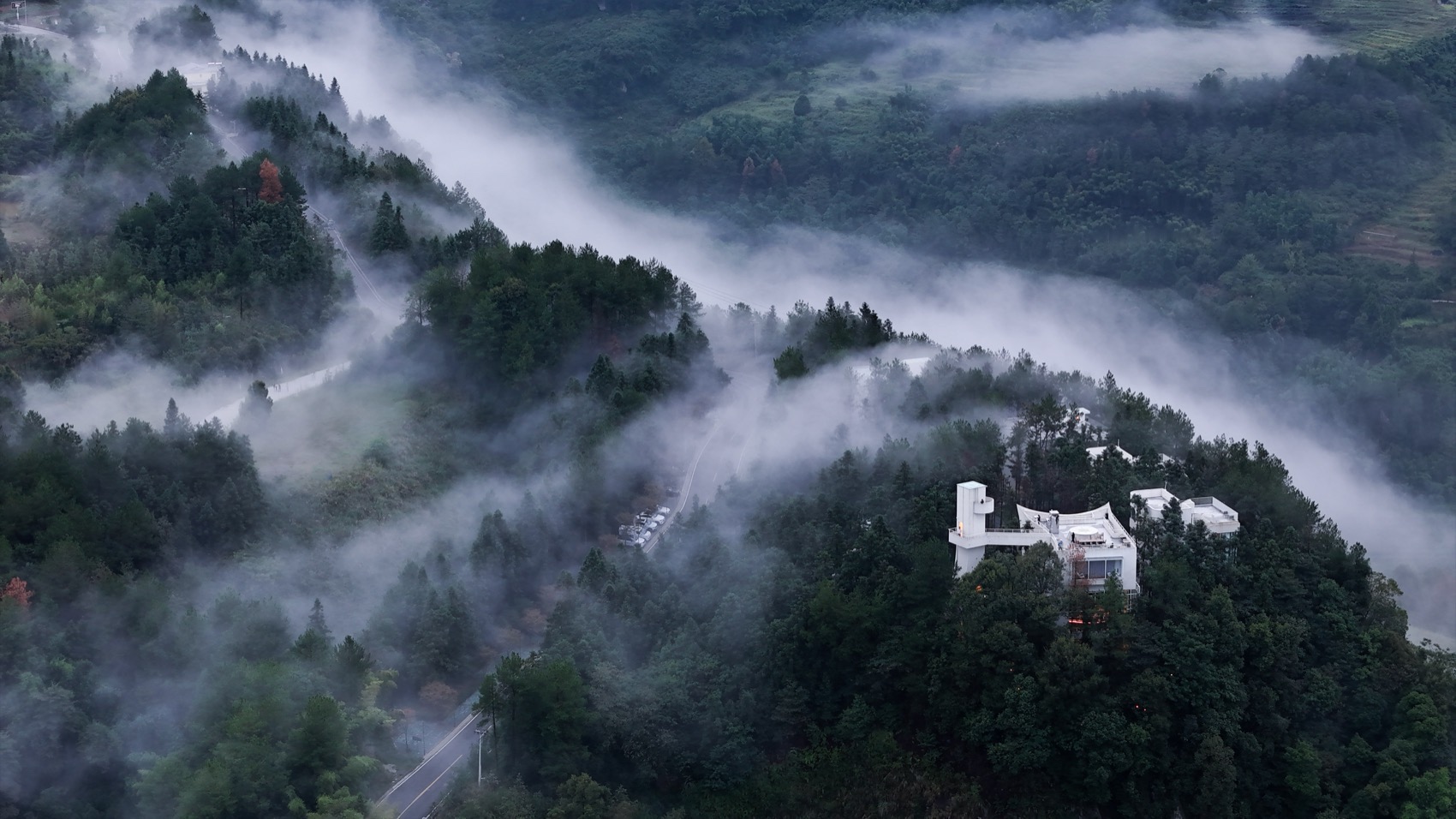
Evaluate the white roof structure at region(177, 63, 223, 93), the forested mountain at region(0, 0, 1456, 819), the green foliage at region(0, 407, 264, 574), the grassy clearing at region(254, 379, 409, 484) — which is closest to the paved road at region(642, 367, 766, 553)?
the forested mountain at region(0, 0, 1456, 819)

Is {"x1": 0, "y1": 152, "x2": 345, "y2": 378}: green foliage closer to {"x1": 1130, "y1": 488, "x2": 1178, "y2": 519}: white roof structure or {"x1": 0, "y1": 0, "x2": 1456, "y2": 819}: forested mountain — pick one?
{"x1": 0, "y1": 0, "x2": 1456, "y2": 819}: forested mountain

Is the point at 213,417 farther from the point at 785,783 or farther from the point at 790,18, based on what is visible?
the point at 790,18

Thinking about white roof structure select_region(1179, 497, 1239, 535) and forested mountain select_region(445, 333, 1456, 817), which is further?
white roof structure select_region(1179, 497, 1239, 535)

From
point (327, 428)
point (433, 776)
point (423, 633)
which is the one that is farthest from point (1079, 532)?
point (327, 428)

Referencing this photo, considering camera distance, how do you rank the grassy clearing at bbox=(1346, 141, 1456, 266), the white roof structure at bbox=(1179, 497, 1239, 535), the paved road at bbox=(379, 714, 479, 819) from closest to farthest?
the paved road at bbox=(379, 714, 479, 819), the white roof structure at bbox=(1179, 497, 1239, 535), the grassy clearing at bbox=(1346, 141, 1456, 266)

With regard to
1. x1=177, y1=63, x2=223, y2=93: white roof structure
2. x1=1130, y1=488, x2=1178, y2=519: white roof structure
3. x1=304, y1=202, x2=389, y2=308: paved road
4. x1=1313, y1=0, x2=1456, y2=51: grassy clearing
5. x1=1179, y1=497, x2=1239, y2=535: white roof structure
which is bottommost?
x1=1313, y1=0, x2=1456, y2=51: grassy clearing

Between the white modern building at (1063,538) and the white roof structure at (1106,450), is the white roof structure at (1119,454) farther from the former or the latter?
the white modern building at (1063,538)

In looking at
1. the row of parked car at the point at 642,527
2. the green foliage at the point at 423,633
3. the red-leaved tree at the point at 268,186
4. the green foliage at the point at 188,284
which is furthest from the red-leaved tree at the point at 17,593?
the red-leaved tree at the point at 268,186

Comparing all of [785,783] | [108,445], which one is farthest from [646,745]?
[108,445]
